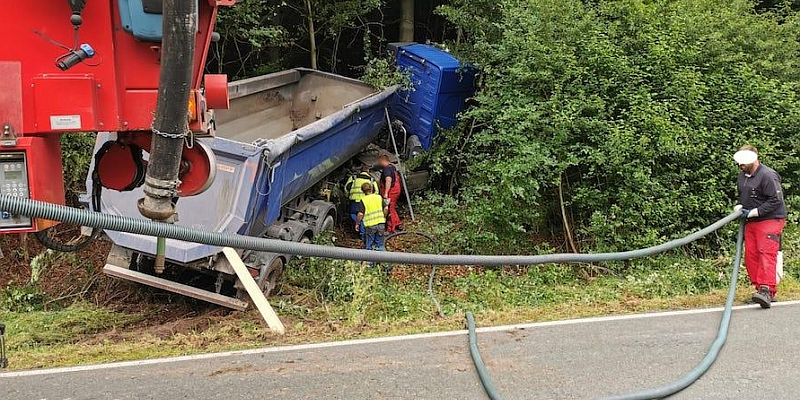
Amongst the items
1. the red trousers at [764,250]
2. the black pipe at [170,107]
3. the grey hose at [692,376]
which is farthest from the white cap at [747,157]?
the black pipe at [170,107]

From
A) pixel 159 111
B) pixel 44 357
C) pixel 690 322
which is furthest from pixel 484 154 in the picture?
pixel 159 111

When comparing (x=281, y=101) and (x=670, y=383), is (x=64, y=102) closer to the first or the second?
(x=670, y=383)

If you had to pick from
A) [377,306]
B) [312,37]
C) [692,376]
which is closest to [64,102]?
[692,376]

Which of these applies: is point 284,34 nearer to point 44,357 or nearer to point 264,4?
point 264,4

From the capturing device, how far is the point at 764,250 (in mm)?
6148

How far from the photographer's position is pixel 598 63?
865 centimetres

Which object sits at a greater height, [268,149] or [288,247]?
[288,247]

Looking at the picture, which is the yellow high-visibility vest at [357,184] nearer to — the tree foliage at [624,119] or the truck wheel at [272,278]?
the tree foliage at [624,119]

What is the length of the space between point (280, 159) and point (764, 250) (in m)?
5.10

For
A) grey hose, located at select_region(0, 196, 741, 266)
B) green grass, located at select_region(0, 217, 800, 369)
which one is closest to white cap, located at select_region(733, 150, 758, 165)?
green grass, located at select_region(0, 217, 800, 369)

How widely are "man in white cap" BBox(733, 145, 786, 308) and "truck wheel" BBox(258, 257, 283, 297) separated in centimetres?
495

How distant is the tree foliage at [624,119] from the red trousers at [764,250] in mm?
1672

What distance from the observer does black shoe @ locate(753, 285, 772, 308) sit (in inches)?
233

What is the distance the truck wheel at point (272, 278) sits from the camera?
6.76 metres
